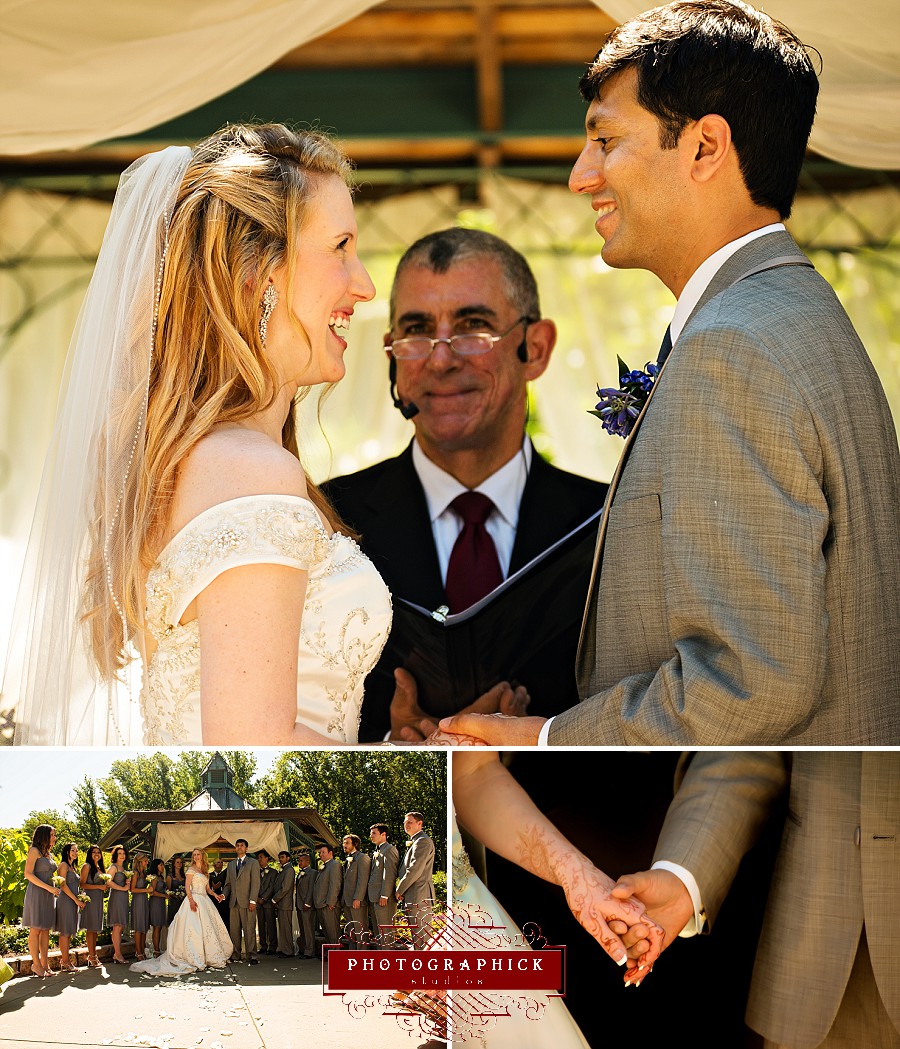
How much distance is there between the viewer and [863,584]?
2316mm

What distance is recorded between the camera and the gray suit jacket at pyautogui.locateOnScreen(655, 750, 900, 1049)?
5.90ft

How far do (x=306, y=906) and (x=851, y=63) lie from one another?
129 inches

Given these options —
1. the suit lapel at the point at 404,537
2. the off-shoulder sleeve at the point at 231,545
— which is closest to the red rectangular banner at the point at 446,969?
the off-shoulder sleeve at the point at 231,545

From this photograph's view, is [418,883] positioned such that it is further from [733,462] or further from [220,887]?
[733,462]

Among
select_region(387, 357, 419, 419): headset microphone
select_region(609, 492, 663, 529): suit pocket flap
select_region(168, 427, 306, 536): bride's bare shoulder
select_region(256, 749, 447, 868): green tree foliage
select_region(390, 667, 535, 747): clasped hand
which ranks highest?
select_region(387, 357, 419, 419): headset microphone

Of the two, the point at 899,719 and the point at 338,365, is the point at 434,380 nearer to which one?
the point at 338,365

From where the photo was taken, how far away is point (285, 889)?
1.82m

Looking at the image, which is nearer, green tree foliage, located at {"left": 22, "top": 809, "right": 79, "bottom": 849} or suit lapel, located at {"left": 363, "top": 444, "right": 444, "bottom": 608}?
green tree foliage, located at {"left": 22, "top": 809, "right": 79, "bottom": 849}

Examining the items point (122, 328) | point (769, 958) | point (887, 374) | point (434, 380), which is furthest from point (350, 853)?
point (887, 374)

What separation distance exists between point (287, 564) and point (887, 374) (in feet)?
16.1

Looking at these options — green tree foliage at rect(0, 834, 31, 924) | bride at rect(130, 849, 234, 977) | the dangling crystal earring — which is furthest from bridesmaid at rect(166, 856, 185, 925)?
the dangling crystal earring

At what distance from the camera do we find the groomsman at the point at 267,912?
1813mm

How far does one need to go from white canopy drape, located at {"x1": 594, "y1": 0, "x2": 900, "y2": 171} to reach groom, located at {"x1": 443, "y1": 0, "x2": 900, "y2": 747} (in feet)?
4.11

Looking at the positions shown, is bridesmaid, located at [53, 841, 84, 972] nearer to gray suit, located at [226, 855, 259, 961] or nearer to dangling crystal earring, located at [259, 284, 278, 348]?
gray suit, located at [226, 855, 259, 961]
